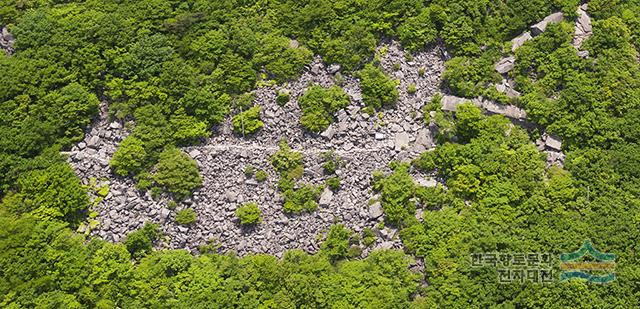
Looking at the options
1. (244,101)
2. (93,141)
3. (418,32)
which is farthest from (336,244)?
(93,141)

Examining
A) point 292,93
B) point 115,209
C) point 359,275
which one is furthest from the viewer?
point 292,93

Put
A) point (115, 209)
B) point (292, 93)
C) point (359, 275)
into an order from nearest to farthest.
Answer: point (359, 275) < point (115, 209) < point (292, 93)

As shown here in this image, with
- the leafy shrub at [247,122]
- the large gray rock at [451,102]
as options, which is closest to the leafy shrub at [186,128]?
the leafy shrub at [247,122]

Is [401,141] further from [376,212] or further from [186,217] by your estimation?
[186,217]

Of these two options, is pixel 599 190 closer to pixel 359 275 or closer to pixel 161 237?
pixel 359 275

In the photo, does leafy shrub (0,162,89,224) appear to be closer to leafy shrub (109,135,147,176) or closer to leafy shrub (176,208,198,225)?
leafy shrub (109,135,147,176)

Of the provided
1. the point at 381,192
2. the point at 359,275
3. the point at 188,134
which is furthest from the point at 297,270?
the point at 188,134
